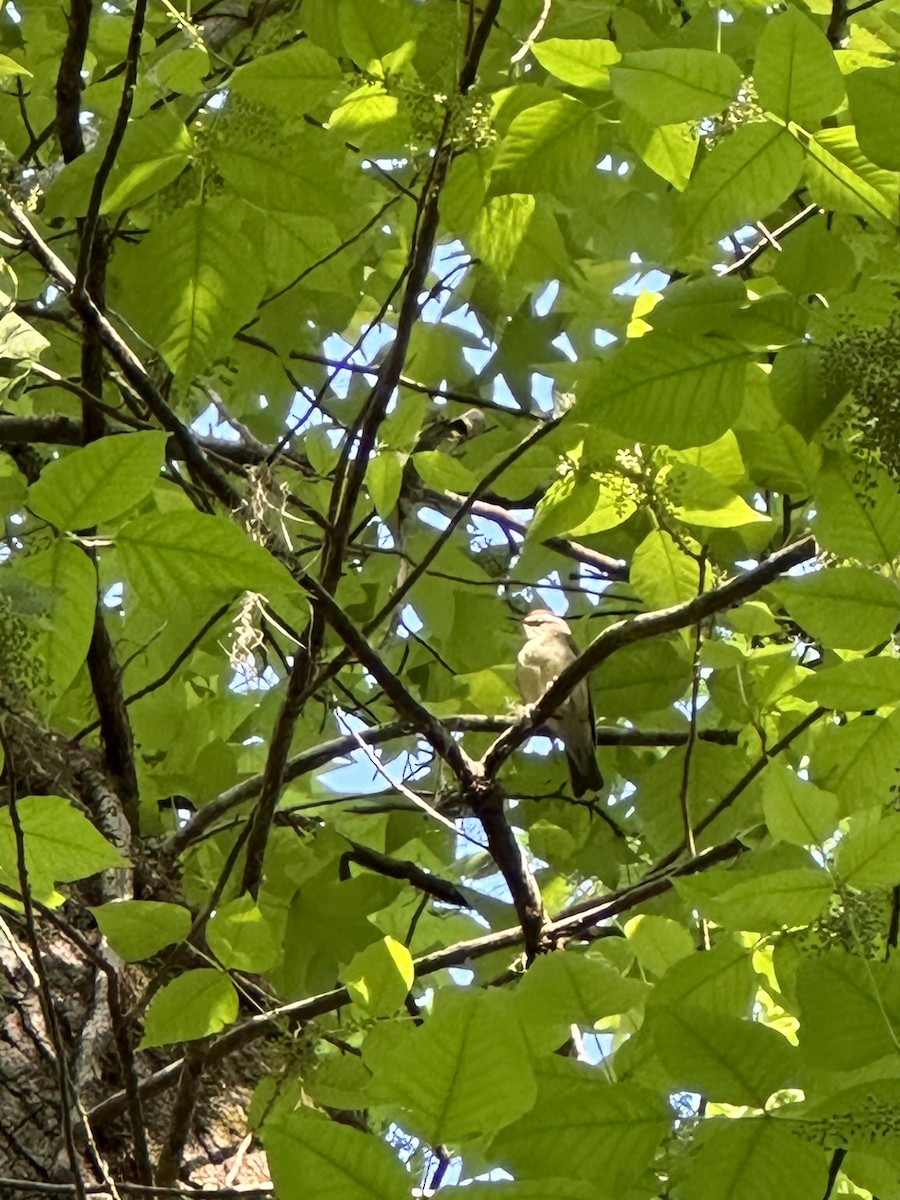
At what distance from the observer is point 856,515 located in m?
1.15

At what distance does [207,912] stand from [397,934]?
1.15 m

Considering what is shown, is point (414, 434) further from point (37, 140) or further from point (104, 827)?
point (104, 827)

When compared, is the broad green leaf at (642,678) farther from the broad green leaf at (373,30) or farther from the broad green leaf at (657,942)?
the broad green leaf at (373,30)

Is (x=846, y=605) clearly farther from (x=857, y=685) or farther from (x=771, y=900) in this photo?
(x=771, y=900)

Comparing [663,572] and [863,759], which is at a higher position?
[663,572]

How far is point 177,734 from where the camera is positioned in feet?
8.20

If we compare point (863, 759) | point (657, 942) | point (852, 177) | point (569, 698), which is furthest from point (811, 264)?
point (569, 698)

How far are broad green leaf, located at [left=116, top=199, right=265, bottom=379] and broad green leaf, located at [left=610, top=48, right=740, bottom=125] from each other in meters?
0.50

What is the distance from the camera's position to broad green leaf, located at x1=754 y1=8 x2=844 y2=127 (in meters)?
0.99

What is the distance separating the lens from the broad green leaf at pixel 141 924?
1431mm

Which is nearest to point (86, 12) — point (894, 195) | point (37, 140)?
point (37, 140)

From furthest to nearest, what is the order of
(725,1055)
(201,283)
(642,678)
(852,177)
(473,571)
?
(473,571)
(642,678)
(201,283)
(852,177)
(725,1055)

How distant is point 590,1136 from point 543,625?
322cm

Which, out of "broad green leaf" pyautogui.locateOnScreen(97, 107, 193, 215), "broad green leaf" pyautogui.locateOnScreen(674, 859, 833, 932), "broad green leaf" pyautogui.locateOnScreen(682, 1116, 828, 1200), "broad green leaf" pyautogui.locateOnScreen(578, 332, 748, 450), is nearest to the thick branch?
"broad green leaf" pyautogui.locateOnScreen(97, 107, 193, 215)
